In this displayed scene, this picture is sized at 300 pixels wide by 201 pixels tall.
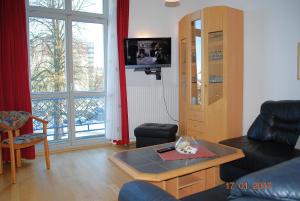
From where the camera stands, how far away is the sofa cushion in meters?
2.23

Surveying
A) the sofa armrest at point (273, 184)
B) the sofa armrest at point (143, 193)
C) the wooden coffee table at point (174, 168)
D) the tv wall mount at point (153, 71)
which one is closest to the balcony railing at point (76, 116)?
the tv wall mount at point (153, 71)

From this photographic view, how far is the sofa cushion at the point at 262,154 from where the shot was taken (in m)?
2.23

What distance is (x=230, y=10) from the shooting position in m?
3.47

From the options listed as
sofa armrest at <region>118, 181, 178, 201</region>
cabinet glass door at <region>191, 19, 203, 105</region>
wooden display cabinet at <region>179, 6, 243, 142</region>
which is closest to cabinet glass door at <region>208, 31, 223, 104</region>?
wooden display cabinet at <region>179, 6, 243, 142</region>

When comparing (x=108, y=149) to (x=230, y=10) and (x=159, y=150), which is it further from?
(x=230, y=10)

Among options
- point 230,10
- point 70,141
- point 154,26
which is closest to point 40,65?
point 70,141

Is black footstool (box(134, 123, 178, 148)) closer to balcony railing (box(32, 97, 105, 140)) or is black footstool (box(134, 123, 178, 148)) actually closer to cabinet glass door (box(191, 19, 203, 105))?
cabinet glass door (box(191, 19, 203, 105))

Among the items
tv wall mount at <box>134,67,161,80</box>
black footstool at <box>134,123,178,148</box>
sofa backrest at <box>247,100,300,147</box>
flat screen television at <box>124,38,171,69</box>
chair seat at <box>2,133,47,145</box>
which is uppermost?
flat screen television at <box>124,38,171,69</box>

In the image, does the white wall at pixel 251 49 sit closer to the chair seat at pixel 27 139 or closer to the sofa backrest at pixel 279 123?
the sofa backrest at pixel 279 123

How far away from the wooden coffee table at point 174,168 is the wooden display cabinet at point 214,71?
4.31 feet

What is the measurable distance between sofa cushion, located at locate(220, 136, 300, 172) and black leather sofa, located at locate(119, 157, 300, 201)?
137cm

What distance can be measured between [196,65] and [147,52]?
2.83 ft

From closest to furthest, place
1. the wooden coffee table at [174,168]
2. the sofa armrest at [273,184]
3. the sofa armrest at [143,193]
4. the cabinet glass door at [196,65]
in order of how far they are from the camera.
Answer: the sofa armrest at [273,184]
the sofa armrest at [143,193]
the wooden coffee table at [174,168]
the cabinet glass door at [196,65]

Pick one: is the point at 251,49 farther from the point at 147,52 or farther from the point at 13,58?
the point at 13,58
